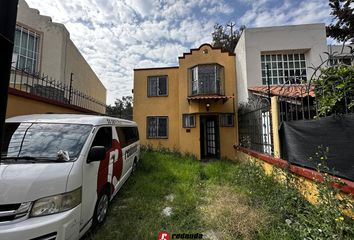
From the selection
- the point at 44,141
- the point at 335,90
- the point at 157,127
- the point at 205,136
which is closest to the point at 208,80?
the point at 205,136

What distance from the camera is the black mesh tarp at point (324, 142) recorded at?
2.99 m

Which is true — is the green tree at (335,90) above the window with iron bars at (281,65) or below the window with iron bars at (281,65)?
below

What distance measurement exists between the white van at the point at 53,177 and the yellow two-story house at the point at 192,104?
7.70 metres

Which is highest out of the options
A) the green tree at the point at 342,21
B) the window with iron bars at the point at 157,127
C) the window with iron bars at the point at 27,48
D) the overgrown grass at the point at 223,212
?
the green tree at the point at 342,21

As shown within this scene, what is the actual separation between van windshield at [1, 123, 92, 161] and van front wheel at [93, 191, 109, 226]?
3.76 feet

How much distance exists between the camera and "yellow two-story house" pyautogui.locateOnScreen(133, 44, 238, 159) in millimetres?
11305

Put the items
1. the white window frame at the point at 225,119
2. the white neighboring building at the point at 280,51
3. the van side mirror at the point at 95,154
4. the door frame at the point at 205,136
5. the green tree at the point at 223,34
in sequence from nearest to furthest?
the van side mirror at the point at 95,154 < the white neighboring building at the point at 280,51 < the white window frame at the point at 225,119 < the door frame at the point at 205,136 < the green tree at the point at 223,34

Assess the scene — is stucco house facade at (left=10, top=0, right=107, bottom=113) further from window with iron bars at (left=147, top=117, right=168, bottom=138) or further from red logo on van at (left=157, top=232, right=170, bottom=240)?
red logo on van at (left=157, top=232, right=170, bottom=240)

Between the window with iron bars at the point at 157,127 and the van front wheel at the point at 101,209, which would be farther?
the window with iron bars at the point at 157,127

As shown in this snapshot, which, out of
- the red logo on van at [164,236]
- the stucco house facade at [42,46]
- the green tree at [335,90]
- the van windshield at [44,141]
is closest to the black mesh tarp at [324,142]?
the green tree at [335,90]

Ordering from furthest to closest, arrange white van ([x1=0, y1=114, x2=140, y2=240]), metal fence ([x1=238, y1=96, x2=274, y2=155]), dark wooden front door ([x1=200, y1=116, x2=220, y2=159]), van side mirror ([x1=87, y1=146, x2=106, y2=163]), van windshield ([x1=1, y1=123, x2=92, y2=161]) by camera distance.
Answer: dark wooden front door ([x1=200, y1=116, x2=220, y2=159]), metal fence ([x1=238, y1=96, x2=274, y2=155]), van side mirror ([x1=87, y1=146, x2=106, y2=163]), van windshield ([x1=1, y1=123, x2=92, y2=161]), white van ([x1=0, y1=114, x2=140, y2=240])

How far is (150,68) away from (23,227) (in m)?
12.0

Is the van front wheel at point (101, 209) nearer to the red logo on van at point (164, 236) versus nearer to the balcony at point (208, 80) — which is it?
the red logo on van at point (164, 236)

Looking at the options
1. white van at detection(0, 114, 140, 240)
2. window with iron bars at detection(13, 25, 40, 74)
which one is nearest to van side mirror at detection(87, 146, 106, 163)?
white van at detection(0, 114, 140, 240)
